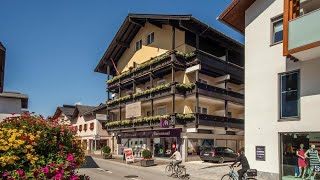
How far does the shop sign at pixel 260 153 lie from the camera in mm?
18614

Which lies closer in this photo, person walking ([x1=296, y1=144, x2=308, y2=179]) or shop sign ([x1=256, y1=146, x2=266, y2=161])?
person walking ([x1=296, y1=144, x2=308, y2=179])

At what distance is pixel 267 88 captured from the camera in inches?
743

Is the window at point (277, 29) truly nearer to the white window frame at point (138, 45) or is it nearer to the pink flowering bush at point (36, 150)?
the pink flowering bush at point (36, 150)

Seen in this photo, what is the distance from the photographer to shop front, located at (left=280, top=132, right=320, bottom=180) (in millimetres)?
16594

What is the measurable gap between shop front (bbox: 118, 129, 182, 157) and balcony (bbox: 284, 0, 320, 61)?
57.6 ft

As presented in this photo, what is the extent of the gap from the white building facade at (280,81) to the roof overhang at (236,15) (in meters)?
0.06

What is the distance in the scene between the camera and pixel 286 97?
1778 cm

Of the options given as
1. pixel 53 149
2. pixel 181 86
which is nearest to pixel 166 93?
pixel 181 86

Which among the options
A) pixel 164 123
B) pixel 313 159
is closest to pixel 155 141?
pixel 164 123

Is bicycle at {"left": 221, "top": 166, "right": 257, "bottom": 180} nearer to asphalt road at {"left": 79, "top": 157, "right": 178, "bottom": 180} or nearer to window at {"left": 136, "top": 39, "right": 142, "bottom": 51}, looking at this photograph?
asphalt road at {"left": 79, "top": 157, "right": 178, "bottom": 180}

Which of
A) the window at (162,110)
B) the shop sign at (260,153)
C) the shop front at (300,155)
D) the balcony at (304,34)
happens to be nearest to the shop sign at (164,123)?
the window at (162,110)

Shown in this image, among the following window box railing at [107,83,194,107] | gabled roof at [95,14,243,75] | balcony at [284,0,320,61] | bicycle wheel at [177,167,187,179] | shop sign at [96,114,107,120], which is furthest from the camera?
shop sign at [96,114,107,120]

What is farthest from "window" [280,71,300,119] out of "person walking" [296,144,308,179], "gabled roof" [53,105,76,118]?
"gabled roof" [53,105,76,118]

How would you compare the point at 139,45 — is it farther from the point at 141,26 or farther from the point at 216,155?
the point at 216,155
